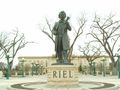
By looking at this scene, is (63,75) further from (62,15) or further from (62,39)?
(62,15)

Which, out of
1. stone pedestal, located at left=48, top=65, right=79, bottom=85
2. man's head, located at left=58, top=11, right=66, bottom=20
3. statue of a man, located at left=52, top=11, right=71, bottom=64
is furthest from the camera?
man's head, located at left=58, top=11, right=66, bottom=20

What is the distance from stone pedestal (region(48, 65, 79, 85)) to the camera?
17.5 m

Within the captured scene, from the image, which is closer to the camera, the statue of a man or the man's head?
the statue of a man

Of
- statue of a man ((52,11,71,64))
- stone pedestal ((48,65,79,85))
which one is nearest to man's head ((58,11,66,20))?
statue of a man ((52,11,71,64))

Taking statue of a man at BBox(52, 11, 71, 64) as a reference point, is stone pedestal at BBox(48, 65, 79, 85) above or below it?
below

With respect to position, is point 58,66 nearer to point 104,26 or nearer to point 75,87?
point 75,87

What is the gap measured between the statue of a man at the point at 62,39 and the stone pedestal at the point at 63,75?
48 centimetres

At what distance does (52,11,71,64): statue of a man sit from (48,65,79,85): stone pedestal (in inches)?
19.0

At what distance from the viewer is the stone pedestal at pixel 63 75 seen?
57.4ft

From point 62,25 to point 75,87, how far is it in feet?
11.5

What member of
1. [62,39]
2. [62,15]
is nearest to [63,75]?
[62,39]

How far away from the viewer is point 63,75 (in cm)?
1756

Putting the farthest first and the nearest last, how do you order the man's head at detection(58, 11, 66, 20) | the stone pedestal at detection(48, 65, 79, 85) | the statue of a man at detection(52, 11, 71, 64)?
the man's head at detection(58, 11, 66, 20), the statue of a man at detection(52, 11, 71, 64), the stone pedestal at detection(48, 65, 79, 85)

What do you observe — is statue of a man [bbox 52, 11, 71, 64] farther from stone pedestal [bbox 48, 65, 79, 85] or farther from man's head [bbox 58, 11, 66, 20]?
stone pedestal [bbox 48, 65, 79, 85]
